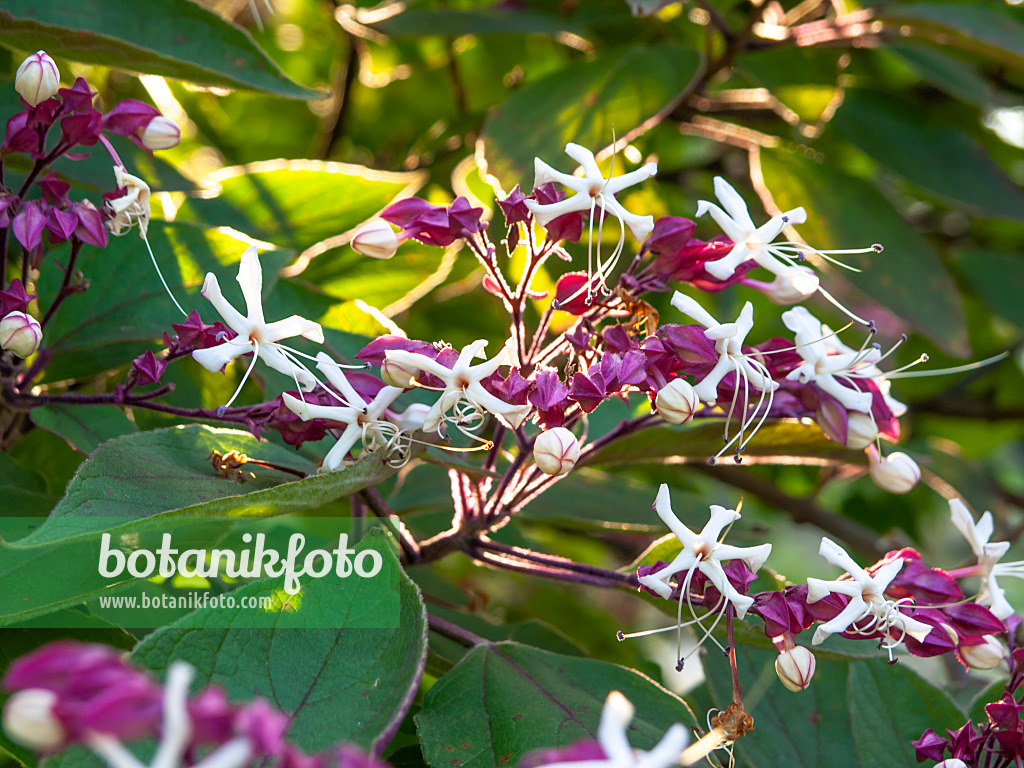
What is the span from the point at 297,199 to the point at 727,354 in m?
0.70

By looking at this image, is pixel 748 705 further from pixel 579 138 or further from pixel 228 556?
pixel 579 138

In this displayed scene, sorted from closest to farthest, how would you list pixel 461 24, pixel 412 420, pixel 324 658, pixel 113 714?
pixel 113 714 < pixel 324 658 < pixel 412 420 < pixel 461 24

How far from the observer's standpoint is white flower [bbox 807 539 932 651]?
706mm

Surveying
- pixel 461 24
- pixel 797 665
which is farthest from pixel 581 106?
pixel 797 665

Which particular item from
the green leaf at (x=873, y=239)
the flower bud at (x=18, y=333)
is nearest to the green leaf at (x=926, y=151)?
the green leaf at (x=873, y=239)

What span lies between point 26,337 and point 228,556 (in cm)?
33

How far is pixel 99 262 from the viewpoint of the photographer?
95cm

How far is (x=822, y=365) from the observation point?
32.7 inches

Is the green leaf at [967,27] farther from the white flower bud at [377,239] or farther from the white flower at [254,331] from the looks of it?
the white flower at [254,331]

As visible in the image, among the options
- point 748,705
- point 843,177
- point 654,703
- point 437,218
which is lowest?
point 748,705

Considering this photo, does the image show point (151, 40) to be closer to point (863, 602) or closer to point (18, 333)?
point (18, 333)

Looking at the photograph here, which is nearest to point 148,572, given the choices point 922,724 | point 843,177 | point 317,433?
point 317,433

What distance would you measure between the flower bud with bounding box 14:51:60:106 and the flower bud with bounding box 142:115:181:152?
0.10m

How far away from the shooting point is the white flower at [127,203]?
0.80 meters
